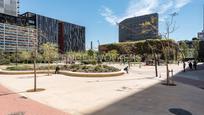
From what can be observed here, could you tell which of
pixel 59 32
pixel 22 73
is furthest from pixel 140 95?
pixel 59 32

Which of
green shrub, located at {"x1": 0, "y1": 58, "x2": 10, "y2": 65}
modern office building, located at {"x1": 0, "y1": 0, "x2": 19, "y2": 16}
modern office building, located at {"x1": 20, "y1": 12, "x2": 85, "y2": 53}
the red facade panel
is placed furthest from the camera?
the red facade panel

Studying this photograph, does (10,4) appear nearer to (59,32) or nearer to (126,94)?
(59,32)

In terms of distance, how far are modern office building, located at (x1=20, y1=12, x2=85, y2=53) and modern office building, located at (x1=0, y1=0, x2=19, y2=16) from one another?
4.24 m

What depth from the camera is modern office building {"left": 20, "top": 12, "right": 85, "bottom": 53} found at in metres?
94.1

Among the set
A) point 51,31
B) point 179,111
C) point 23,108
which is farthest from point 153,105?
point 51,31

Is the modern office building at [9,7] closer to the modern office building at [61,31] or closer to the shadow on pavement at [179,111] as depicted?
the modern office building at [61,31]

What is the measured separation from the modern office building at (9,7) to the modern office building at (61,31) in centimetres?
424

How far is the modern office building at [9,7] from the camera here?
8757cm

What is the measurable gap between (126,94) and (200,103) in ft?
11.7

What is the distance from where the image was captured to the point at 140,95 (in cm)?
1111

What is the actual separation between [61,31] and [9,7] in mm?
27219

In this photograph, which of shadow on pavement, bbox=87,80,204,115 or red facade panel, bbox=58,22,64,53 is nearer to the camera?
shadow on pavement, bbox=87,80,204,115

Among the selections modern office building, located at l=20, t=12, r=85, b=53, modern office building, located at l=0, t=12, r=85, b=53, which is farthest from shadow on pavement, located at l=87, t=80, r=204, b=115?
modern office building, located at l=20, t=12, r=85, b=53

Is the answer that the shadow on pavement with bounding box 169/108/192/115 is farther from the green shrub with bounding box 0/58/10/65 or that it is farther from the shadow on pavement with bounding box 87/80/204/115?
the green shrub with bounding box 0/58/10/65
